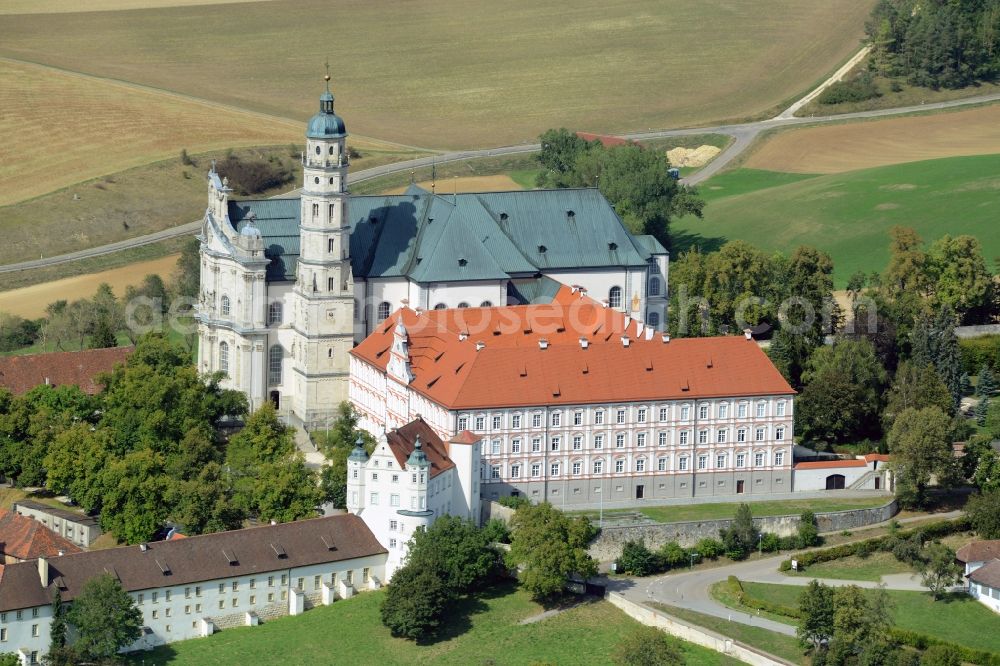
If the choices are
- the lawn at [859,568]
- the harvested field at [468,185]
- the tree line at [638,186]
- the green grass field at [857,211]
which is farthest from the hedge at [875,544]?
the harvested field at [468,185]

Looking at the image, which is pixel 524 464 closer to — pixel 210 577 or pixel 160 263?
pixel 210 577

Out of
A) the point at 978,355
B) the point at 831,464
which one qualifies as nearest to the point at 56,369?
the point at 831,464

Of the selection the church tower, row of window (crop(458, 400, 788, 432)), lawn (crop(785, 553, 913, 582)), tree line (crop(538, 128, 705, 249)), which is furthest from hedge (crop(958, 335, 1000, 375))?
the church tower

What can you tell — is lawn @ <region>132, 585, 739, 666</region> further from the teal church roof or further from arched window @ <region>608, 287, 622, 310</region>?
arched window @ <region>608, 287, 622, 310</region>

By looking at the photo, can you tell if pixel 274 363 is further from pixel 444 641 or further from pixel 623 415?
pixel 444 641

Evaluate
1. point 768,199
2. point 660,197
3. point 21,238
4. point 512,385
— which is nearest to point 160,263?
point 21,238

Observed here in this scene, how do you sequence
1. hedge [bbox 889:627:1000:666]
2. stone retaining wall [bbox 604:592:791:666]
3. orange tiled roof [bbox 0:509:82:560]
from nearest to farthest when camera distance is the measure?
hedge [bbox 889:627:1000:666], stone retaining wall [bbox 604:592:791:666], orange tiled roof [bbox 0:509:82:560]

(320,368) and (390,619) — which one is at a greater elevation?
(320,368)
